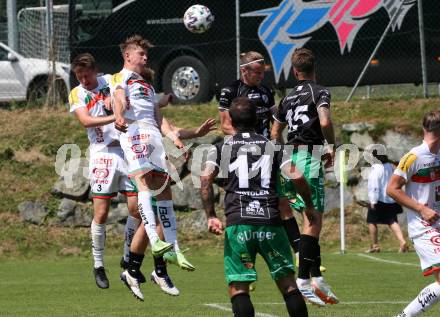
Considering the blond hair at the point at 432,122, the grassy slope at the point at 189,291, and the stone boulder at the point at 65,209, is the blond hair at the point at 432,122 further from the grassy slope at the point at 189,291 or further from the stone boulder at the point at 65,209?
the stone boulder at the point at 65,209

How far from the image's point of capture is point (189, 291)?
14.6 m

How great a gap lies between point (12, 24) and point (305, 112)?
569 inches

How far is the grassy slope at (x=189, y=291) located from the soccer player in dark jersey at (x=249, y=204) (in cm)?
255

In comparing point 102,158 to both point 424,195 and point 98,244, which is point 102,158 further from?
point 424,195

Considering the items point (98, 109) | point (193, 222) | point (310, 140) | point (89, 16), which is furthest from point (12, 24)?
point (310, 140)

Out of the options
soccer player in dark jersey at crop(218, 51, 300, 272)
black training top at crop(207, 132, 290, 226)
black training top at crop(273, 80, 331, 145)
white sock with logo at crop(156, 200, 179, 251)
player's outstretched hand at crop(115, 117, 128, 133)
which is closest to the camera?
black training top at crop(207, 132, 290, 226)

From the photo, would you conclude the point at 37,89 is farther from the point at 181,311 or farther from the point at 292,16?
the point at 181,311

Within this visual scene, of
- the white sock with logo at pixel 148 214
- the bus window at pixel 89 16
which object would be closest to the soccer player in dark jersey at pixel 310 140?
the white sock with logo at pixel 148 214

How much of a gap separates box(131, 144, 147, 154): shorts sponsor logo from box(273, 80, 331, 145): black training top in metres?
1.74

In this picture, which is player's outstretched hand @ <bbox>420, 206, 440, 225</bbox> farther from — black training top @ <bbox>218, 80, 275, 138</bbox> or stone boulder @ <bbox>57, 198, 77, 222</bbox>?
stone boulder @ <bbox>57, 198, 77, 222</bbox>

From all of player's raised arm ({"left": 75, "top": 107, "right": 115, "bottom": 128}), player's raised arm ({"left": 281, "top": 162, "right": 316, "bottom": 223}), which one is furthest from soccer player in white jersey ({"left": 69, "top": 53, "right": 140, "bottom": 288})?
player's raised arm ({"left": 281, "top": 162, "right": 316, "bottom": 223})

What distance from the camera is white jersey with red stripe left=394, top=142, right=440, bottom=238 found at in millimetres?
10141

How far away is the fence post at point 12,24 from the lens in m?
24.9

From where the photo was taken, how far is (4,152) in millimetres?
23562
